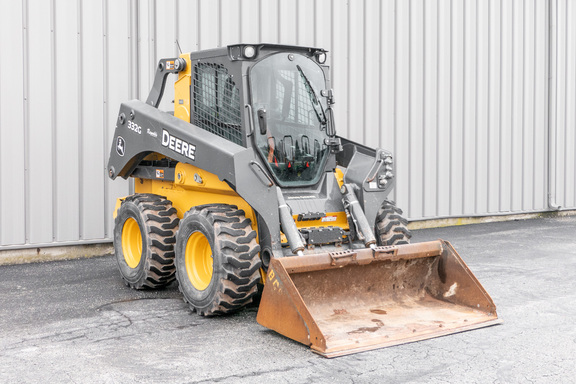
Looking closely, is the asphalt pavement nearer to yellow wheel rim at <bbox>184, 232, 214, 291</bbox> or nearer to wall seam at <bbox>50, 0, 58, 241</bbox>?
yellow wheel rim at <bbox>184, 232, 214, 291</bbox>

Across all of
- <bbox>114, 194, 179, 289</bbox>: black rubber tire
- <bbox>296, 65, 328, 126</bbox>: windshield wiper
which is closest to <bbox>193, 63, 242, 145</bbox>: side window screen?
<bbox>296, 65, 328, 126</bbox>: windshield wiper

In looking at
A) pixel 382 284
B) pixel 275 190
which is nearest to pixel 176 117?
pixel 275 190

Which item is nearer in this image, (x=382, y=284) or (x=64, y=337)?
(x=64, y=337)

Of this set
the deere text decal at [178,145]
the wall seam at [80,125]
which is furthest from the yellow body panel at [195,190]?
the wall seam at [80,125]

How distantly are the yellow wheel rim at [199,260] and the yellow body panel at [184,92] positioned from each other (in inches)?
54.5

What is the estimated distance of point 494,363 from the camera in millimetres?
4844

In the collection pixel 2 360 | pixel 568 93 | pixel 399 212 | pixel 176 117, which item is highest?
pixel 568 93

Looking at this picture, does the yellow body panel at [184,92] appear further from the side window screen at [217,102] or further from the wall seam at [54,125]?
the wall seam at [54,125]

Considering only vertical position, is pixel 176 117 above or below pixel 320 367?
above

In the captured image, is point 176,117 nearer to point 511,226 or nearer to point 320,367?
point 320,367

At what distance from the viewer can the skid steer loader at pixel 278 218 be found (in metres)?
5.63

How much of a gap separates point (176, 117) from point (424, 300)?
10.1 feet

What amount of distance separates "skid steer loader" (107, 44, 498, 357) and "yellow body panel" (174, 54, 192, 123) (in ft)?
0.06

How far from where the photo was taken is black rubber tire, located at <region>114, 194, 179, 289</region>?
700cm
